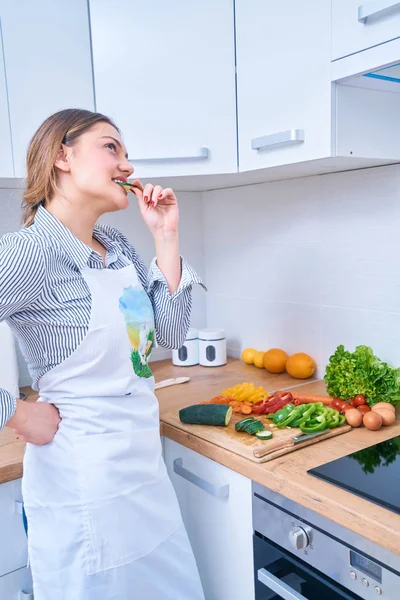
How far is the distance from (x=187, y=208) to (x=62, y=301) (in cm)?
103

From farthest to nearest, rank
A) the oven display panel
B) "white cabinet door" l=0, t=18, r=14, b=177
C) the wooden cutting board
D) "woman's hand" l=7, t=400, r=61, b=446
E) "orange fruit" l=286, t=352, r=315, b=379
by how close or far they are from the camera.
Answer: "orange fruit" l=286, t=352, r=315, b=379, "white cabinet door" l=0, t=18, r=14, b=177, the wooden cutting board, "woman's hand" l=7, t=400, r=61, b=446, the oven display panel

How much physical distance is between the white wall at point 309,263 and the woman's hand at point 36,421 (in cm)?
83

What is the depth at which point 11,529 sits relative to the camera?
3.59 feet

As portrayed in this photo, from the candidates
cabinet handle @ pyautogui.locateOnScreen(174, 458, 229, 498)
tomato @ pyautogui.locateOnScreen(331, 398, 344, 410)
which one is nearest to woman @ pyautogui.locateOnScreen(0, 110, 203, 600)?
cabinet handle @ pyautogui.locateOnScreen(174, 458, 229, 498)

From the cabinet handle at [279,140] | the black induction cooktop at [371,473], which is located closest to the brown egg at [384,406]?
the black induction cooktop at [371,473]

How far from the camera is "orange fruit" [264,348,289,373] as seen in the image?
1586 millimetres

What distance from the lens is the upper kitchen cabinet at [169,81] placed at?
1.29m

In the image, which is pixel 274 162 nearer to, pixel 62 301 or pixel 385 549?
pixel 62 301

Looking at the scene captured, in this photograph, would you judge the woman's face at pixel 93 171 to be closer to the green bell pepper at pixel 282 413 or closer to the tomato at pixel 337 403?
the green bell pepper at pixel 282 413

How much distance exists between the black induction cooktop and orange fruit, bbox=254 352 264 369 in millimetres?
632

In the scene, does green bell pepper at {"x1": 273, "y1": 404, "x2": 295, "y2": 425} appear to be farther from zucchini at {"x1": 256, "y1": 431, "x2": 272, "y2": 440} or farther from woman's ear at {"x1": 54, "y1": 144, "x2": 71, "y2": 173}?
woman's ear at {"x1": 54, "y1": 144, "x2": 71, "y2": 173}

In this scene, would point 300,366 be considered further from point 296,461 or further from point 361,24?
point 361,24

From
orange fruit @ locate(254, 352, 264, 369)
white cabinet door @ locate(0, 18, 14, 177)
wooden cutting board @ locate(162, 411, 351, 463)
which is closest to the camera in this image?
wooden cutting board @ locate(162, 411, 351, 463)

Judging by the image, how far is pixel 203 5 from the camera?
4.18 ft
